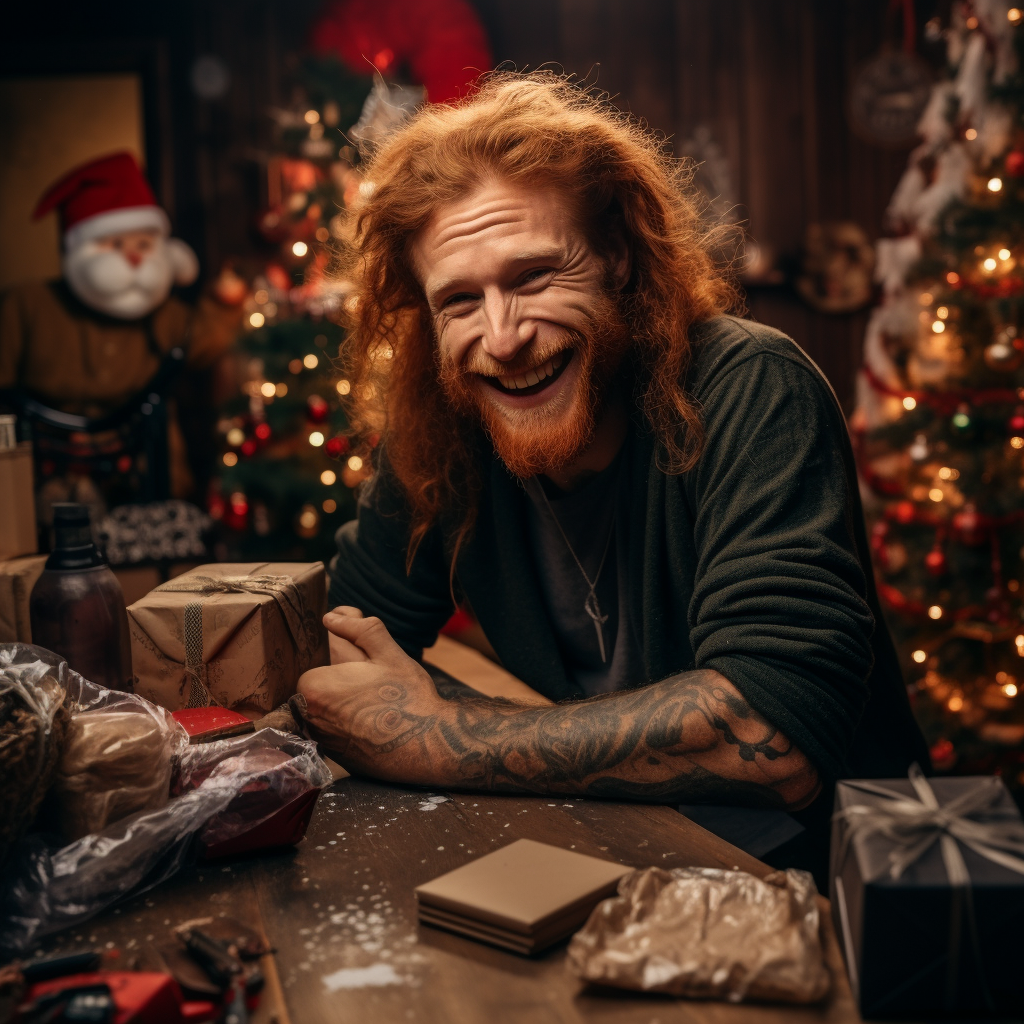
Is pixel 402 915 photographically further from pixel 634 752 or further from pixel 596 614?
pixel 596 614

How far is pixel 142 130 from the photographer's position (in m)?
4.74

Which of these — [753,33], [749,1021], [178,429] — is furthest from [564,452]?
[753,33]

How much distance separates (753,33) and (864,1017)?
200 inches

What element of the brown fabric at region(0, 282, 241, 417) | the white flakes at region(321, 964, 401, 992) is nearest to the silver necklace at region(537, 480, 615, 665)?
the white flakes at region(321, 964, 401, 992)

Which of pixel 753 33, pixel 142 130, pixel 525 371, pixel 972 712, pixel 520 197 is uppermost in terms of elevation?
pixel 753 33

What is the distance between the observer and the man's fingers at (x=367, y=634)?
1.36 metres

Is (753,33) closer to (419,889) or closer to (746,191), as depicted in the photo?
(746,191)

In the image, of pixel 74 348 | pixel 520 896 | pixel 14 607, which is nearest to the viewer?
pixel 520 896

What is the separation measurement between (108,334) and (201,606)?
3744mm

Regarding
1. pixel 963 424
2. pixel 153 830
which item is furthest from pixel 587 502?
pixel 963 424

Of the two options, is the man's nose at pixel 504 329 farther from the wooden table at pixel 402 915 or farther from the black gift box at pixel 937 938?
the black gift box at pixel 937 938

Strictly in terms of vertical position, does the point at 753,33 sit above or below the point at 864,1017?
above

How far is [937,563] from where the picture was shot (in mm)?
3213

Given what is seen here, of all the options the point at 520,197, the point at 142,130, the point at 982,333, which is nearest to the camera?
the point at 520,197
